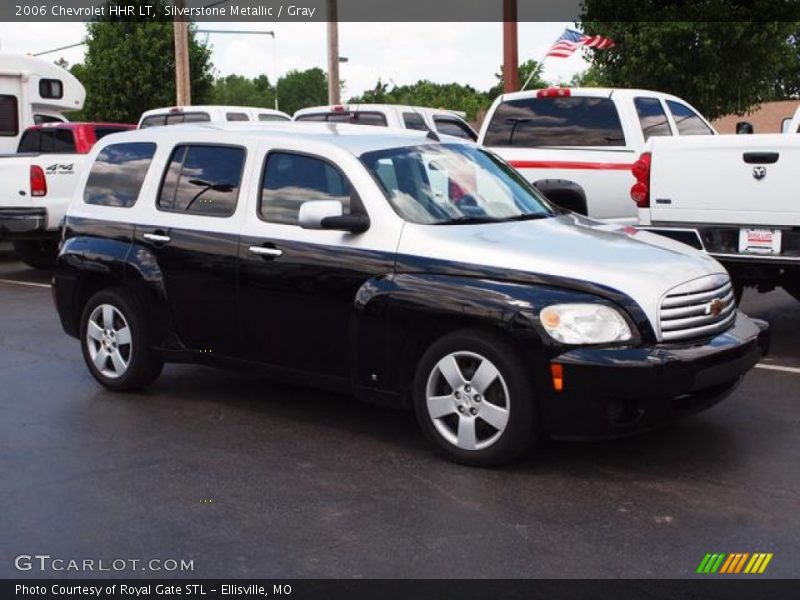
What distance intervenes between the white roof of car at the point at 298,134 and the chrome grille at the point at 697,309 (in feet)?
6.38

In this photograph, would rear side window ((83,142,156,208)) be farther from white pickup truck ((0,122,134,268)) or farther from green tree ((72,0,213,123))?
green tree ((72,0,213,123))

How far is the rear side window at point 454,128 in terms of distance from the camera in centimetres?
1638

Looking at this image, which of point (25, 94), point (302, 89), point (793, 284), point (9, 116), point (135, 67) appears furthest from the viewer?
point (302, 89)

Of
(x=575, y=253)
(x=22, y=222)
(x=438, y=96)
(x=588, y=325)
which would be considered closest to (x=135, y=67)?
(x=22, y=222)

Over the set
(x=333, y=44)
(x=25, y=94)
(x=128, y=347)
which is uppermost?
(x=333, y=44)

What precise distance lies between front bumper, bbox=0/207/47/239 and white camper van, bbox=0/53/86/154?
4595 millimetres

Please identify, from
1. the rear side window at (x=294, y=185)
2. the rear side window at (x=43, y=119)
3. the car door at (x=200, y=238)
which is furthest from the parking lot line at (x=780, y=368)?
the rear side window at (x=43, y=119)

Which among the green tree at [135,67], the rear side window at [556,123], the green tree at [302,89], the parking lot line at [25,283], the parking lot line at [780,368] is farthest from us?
→ the green tree at [302,89]

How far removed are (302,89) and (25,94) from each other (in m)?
120

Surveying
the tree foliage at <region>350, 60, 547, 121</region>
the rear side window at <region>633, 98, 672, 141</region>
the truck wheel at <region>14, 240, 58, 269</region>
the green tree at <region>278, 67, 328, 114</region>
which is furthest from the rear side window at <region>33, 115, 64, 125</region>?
the green tree at <region>278, 67, 328, 114</region>

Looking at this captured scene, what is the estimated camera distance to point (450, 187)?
6.20 meters

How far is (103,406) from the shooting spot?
686 cm

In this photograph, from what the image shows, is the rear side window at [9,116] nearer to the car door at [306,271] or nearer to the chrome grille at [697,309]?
the car door at [306,271]

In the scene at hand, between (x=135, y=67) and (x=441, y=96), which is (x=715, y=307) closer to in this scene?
(x=135, y=67)
